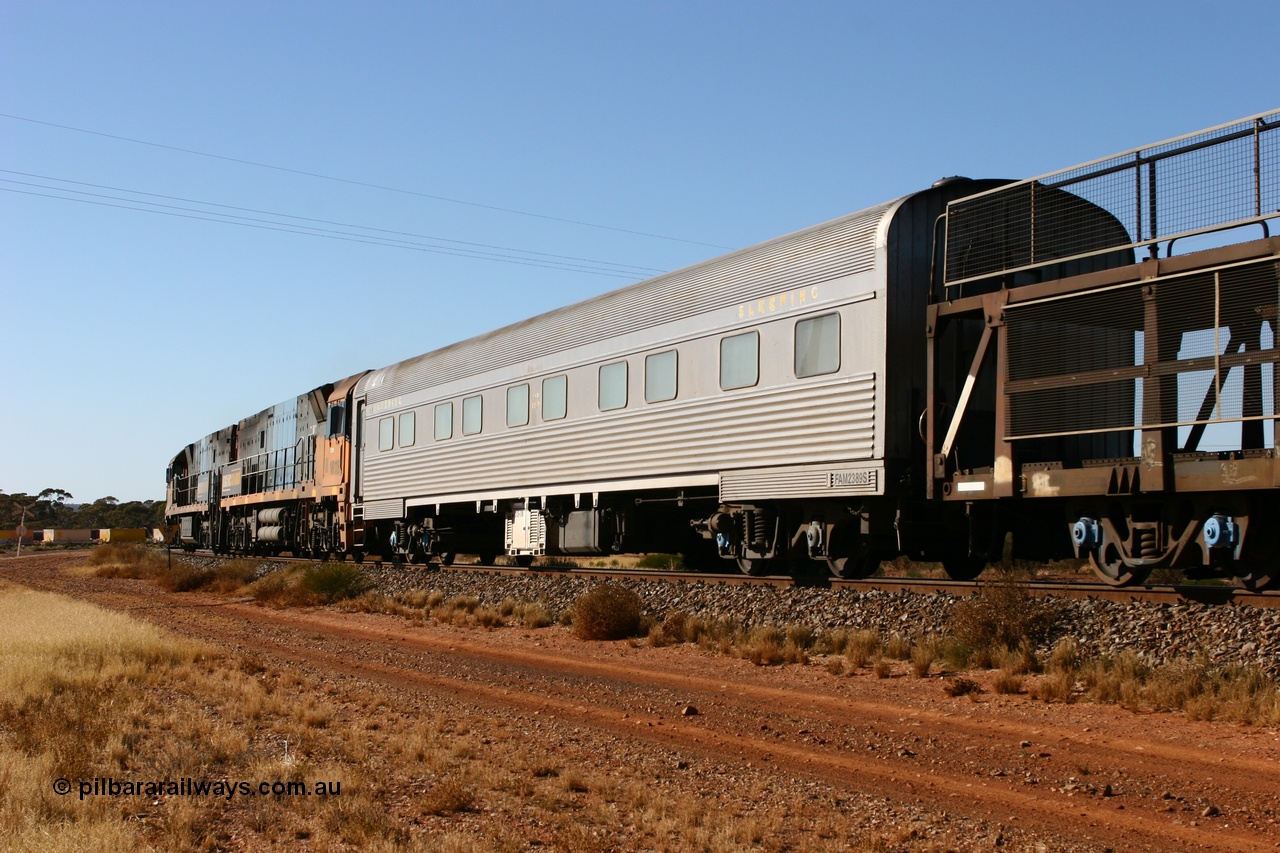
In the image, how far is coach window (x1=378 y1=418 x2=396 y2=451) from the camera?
81.7 feet

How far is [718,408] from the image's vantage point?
49.1 feet

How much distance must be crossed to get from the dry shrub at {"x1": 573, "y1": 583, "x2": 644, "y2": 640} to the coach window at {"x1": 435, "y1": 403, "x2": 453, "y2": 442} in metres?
9.04

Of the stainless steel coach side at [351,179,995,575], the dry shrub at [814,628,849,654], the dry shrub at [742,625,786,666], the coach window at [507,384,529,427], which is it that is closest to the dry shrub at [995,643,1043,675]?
the dry shrub at [814,628,849,654]

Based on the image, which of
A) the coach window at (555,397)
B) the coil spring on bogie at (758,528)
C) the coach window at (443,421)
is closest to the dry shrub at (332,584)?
the coach window at (443,421)

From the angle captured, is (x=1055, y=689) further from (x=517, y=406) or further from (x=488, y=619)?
Answer: (x=517, y=406)

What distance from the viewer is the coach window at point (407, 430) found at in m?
23.9

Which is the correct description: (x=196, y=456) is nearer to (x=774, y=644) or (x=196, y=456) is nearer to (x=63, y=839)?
(x=774, y=644)

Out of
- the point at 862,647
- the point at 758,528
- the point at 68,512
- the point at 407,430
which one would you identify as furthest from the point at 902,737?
the point at 68,512

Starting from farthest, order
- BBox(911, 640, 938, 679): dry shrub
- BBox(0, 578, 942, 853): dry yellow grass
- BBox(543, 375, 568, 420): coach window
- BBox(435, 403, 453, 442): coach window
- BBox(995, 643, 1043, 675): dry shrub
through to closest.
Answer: BBox(435, 403, 453, 442): coach window < BBox(543, 375, 568, 420): coach window < BBox(911, 640, 938, 679): dry shrub < BBox(995, 643, 1043, 675): dry shrub < BBox(0, 578, 942, 853): dry yellow grass

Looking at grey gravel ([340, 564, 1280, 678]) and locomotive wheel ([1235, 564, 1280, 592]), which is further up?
locomotive wheel ([1235, 564, 1280, 592])

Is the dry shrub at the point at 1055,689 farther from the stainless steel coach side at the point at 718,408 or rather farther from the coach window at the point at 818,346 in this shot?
the coach window at the point at 818,346

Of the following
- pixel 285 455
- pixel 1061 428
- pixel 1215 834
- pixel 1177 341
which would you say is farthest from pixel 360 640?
pixel 285 455

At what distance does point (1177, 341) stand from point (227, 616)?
1472 cm

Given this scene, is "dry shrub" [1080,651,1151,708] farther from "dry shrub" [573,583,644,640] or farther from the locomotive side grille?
"dry shrub" [573,583,644,640]
